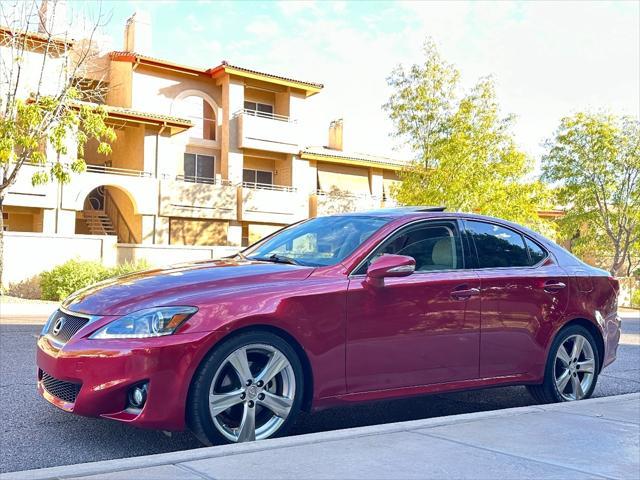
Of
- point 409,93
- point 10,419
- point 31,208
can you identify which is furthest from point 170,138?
point 10,419

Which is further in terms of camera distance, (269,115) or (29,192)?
(269,115)

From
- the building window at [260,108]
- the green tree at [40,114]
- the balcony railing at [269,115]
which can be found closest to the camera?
the green tree at [40,114]

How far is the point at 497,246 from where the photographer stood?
6.06 m

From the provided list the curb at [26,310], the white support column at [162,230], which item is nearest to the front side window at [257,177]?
the white support column at [162,230]

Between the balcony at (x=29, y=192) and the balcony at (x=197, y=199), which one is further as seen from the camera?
the balcony at (x=197, y=199)

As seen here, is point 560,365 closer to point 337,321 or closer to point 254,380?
point 337,321

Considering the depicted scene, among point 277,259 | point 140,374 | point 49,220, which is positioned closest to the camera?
point 140,374

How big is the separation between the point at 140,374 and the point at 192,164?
28.5m

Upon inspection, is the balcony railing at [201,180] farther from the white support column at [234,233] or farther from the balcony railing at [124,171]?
the white support column at [234,233]

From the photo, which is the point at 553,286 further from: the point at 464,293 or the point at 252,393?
the point at 252,393

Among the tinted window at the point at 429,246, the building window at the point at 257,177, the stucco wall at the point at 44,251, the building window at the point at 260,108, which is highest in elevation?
the building window at the point at 260,108

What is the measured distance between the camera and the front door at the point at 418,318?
495cm

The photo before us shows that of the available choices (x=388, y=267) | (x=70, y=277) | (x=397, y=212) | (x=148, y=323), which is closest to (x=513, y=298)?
(x=397, y=212)

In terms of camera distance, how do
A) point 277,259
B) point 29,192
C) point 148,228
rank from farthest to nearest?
point 148,228 < point 29,192 < point 277,259
